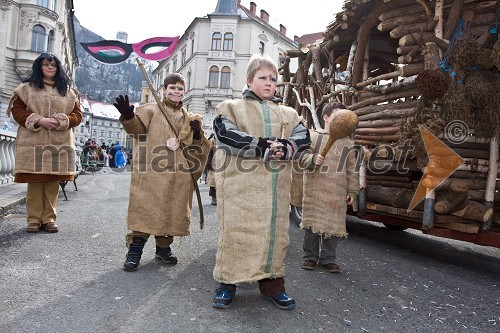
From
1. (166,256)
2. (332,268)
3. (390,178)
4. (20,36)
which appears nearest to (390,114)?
(390,178)

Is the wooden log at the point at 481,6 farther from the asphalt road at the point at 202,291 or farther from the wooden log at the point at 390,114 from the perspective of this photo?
the asphalt road at the point at 202,291

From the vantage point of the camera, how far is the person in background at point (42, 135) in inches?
197

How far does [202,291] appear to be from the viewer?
10.8 feet

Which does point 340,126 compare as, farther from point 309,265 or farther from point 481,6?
point 481,6

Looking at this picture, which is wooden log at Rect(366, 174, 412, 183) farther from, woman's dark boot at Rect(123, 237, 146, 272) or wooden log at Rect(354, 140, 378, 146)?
woman's dark boot at Rect(123, 237, 146, 272)

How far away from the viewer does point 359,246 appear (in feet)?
19.1

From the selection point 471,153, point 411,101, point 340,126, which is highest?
point 411,101

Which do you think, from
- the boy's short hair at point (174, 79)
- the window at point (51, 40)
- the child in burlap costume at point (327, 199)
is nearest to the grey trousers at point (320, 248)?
the child in burlap costume at point (327, 199)

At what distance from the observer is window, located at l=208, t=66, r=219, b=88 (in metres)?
41.3

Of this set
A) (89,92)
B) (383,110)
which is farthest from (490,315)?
(89,92)

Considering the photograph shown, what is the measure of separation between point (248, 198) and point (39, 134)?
10.8 ft

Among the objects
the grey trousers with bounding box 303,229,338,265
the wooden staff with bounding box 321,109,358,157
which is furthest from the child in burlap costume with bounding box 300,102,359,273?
the wooden staff with bounding box 321,109,358,157

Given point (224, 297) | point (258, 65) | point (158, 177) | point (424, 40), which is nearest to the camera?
point (224, 297)

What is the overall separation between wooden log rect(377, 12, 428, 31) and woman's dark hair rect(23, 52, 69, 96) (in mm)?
4211
